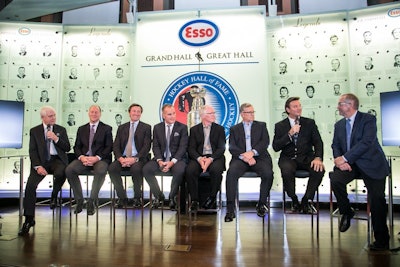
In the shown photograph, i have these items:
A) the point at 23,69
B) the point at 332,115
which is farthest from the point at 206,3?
the point at 23,69

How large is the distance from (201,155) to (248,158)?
64cm

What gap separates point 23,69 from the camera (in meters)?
5.29

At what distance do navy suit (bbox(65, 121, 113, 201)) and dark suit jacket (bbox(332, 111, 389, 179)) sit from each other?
278 centimetres

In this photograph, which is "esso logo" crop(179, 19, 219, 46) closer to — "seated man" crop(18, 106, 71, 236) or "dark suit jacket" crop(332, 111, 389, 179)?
"seated man" crop(18, 106, 71, 236)

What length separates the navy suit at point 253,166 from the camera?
3.44m

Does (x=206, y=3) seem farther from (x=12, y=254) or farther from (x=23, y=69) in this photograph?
(x=12, y=254)

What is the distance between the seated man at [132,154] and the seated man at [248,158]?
1097 mm

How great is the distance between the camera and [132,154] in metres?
4.04

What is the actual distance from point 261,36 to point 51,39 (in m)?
3.62

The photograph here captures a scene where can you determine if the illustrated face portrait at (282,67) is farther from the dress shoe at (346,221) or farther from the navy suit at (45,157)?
the navy suit at (45,157)

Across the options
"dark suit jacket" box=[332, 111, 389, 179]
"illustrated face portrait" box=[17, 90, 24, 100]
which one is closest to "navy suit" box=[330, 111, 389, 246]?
"dark suit jacket" box=[332, 111, 389, 179]

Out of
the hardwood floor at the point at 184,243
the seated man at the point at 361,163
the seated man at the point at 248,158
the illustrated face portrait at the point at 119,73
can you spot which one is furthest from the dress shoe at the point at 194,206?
the illustrated face portrait at the point at 119,73

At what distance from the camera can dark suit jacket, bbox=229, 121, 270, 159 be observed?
373 centimetres

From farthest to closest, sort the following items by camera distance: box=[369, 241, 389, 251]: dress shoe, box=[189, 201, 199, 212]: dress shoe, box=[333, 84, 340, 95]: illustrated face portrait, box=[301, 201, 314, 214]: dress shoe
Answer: box=[333, 84, 340, 95]: illustrated face portrait, box=[189, 201, 199, 212]: dress shoe, box=[301, 201, 314, 214]: dress shoe, box=[369, 241, 389, 251]: dress shoe
